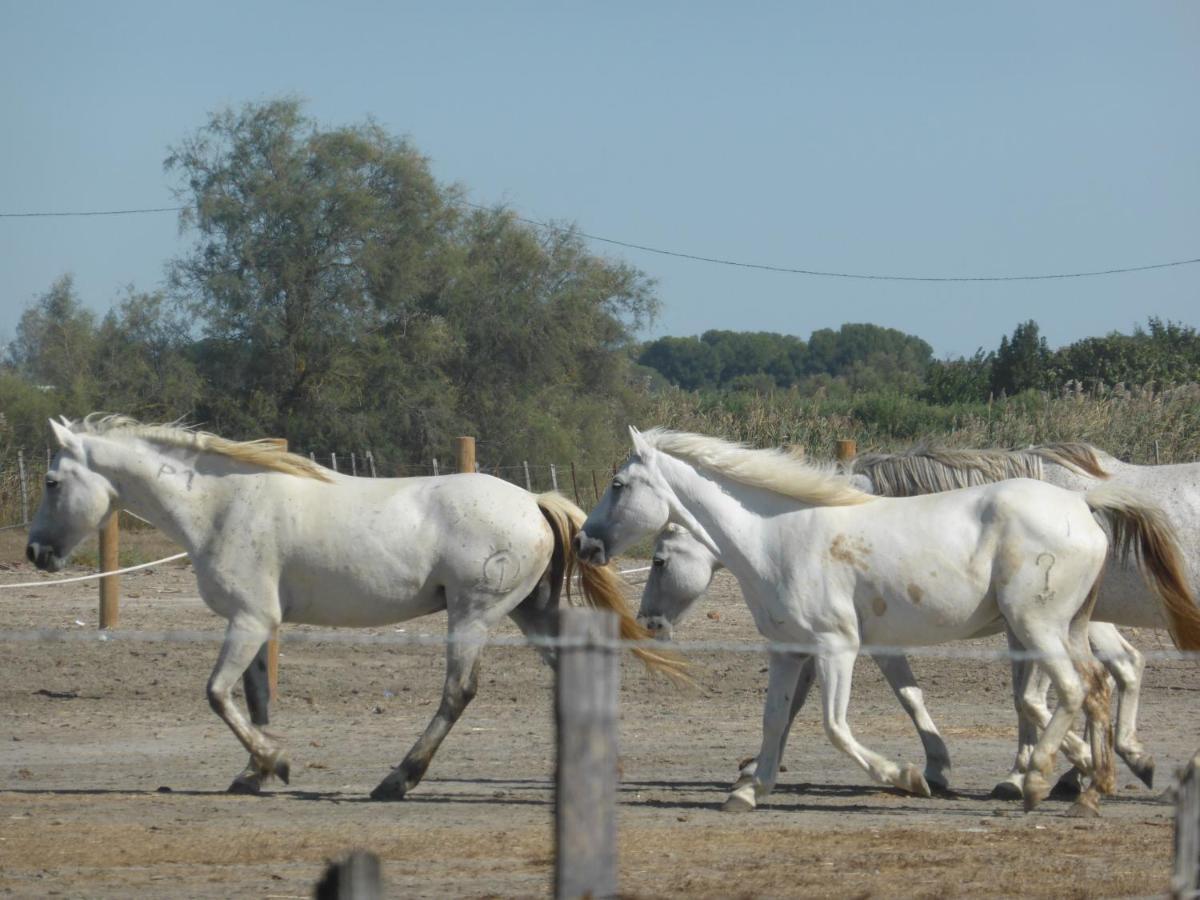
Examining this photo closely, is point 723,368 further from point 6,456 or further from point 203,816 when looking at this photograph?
point 203,816

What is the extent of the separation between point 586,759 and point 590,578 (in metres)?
5.65

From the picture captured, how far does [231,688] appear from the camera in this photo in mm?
8391

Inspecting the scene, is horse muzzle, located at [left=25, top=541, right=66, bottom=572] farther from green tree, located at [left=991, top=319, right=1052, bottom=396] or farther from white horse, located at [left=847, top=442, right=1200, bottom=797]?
green tree, located at [left=991, top=319, right=1052, bottom=396]

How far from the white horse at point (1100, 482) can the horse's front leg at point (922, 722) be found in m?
0.30

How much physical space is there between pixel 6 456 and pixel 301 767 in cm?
2432

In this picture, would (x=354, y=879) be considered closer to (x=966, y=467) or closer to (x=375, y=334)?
(x=966, y=467)

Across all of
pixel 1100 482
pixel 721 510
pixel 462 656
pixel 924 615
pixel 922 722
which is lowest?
pixel 922 722

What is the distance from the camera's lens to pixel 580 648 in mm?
3402

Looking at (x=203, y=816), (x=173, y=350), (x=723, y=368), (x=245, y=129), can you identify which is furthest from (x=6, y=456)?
(x=723, y=368)

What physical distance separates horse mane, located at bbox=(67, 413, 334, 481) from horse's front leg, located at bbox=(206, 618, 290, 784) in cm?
92

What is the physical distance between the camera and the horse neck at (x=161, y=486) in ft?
28.9

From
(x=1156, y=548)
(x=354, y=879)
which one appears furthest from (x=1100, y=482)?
(x=354, y=879)

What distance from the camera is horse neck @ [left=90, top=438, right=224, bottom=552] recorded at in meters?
8.80

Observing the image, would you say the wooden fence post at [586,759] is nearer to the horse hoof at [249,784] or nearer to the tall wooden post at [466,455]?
the horse hoof at [249,784]
